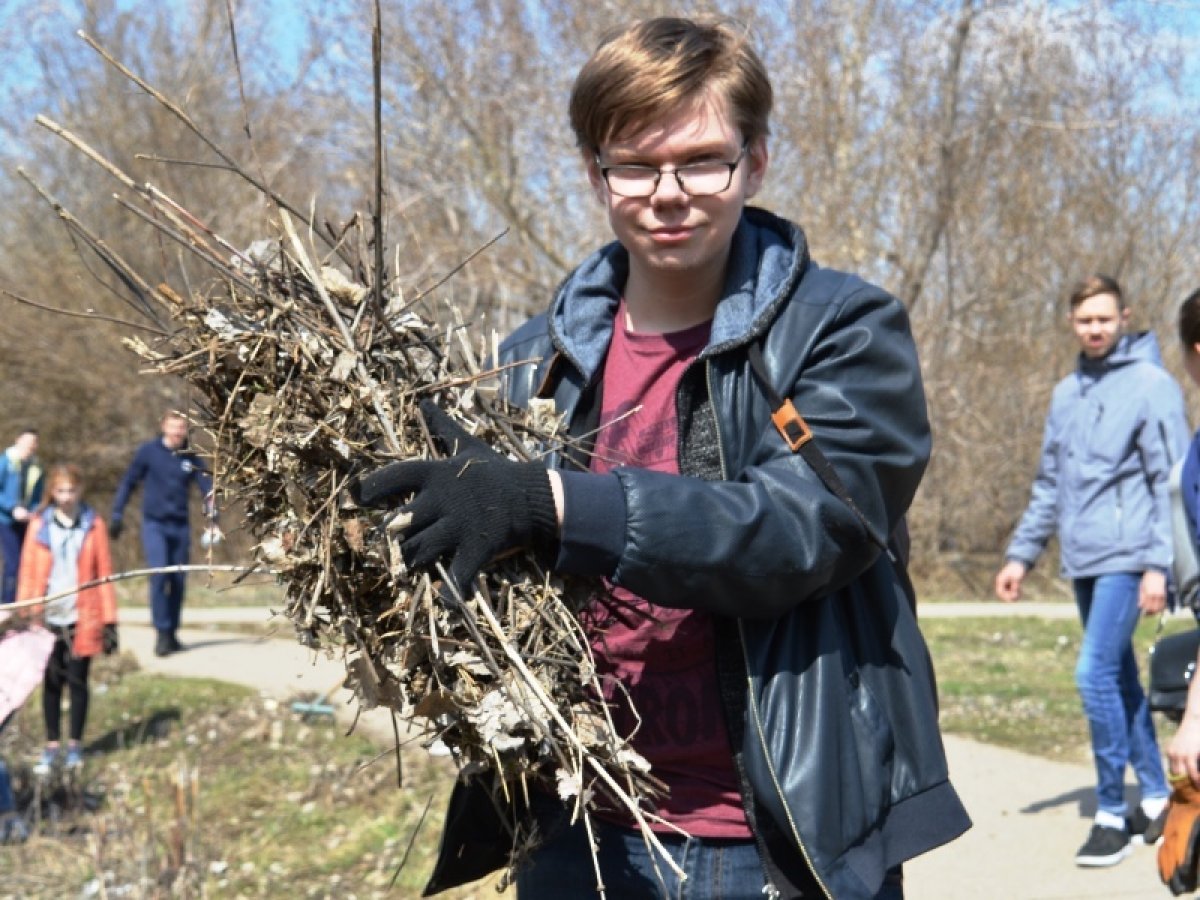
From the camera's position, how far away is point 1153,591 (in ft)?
18.9

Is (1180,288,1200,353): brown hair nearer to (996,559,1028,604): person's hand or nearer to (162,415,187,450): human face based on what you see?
(996,559,1028,604): person's hand

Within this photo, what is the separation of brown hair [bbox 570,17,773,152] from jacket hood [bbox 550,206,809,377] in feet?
0.57

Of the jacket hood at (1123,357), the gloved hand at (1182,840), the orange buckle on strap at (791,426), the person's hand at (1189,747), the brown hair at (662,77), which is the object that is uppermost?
the brown hair at (662,77)

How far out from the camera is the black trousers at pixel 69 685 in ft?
26.5

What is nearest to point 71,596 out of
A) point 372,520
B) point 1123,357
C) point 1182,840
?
point 1123,357

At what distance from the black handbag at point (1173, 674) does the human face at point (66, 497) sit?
6.40 m

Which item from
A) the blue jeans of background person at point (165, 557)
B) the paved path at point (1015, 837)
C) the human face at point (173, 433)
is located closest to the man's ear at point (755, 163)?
the paved path at point (1015, 837)

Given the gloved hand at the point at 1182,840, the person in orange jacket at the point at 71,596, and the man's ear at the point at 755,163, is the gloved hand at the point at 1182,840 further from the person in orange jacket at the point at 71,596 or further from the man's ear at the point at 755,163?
the person in orange jacket at the point at 71,596

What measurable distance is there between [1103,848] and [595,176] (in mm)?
3944

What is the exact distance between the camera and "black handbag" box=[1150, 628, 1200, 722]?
3965 millimetres

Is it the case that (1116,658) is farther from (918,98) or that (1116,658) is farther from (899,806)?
(918,98)

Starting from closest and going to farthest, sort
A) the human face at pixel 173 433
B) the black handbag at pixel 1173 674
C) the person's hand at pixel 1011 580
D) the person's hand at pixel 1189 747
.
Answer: the person's hand at pixel 1189 747
the black handbag at pixel 1173 674
the person's hand at pixel 1011 580
the human face at pixel 173 433

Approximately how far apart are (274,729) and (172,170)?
12.7m

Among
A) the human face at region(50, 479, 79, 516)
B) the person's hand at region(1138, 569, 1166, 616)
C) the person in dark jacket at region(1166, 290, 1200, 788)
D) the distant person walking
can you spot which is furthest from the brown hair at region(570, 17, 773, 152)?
the distant person walking
